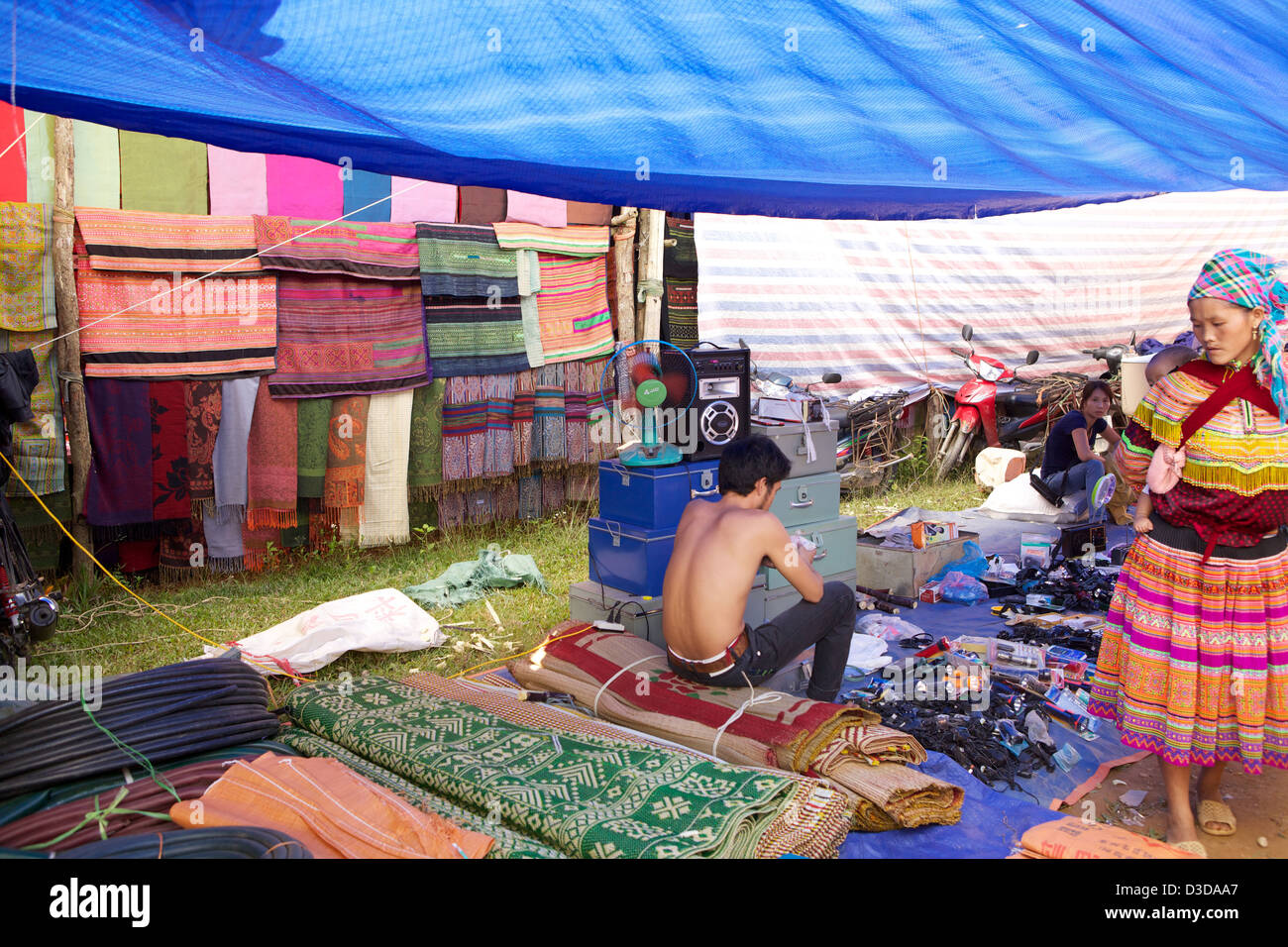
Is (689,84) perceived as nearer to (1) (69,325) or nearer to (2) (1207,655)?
(2) (1207,655)

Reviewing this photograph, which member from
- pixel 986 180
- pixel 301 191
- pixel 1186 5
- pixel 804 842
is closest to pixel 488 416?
pixel 301 191

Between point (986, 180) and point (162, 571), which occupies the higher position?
point (986, 180)

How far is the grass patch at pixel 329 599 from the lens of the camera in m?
5.00

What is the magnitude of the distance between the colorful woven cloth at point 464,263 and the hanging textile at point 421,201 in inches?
4.8

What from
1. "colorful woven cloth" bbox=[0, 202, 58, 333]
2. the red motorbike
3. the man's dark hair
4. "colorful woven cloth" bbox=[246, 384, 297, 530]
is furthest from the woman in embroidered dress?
the red motorbike

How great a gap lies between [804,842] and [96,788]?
2.28 metres

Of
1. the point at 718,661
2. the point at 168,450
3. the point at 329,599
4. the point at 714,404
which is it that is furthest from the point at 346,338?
the point at 718,661

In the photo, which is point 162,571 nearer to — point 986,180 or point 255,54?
point 255,54

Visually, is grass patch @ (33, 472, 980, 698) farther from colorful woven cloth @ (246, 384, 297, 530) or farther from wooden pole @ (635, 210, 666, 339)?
wooden pole @ (635, 210, 666, 339)

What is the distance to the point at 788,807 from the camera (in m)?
3.07

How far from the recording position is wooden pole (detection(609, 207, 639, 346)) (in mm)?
7930

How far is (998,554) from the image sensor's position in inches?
269

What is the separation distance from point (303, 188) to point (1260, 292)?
5421 millimetres
